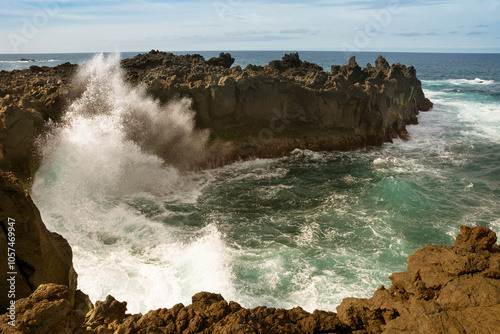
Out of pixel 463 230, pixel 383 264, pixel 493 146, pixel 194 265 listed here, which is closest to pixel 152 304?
pixel 194 265

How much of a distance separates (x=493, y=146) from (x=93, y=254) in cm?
2864

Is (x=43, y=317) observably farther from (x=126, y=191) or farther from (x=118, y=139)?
(x=118, y=139)

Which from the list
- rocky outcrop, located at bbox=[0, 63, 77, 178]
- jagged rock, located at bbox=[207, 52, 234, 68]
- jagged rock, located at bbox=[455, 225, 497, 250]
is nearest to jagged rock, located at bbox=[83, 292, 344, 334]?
jagged rock, located at bbox=[455, 225, 497, 250]

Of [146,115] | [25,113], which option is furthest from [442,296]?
[25,113]

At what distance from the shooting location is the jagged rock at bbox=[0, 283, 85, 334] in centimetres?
482

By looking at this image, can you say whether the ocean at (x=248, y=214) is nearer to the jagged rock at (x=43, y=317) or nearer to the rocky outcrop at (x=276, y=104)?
the rocky outcrop at (x=276, y=104)

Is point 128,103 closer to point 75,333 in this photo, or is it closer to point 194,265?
point 194,265

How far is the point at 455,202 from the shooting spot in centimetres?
1642

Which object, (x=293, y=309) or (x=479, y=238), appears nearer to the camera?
(x=293, y=309)

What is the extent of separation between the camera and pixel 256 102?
74.8ft

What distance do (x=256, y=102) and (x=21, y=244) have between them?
17985 millimetres

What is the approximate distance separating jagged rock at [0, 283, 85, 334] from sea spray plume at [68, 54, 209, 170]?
14699 mm

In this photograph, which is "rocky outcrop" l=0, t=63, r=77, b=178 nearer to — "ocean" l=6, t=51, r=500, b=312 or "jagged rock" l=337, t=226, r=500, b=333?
"ocean" l=6, t=51, r=500, b=312

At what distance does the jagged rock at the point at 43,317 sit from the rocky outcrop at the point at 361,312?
0.01 meters
